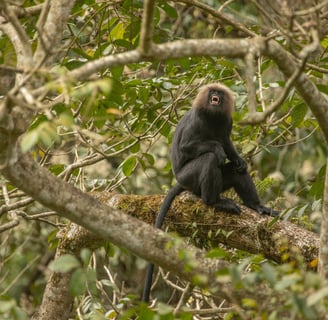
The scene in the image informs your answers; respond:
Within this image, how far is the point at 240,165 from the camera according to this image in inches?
242

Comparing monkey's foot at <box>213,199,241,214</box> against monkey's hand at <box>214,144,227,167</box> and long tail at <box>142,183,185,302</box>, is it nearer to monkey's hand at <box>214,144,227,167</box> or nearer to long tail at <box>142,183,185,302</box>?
long tail at <box>142,183,185,302</box>

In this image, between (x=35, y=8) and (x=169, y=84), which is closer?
(x=35, y=8)

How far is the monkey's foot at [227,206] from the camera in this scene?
5.35m

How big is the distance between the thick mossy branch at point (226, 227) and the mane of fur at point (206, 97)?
3.26ft

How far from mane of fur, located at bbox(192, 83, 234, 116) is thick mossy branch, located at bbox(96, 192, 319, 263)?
0.99 meters

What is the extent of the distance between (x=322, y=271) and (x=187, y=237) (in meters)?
1.91

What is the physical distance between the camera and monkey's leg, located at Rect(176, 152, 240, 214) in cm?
569

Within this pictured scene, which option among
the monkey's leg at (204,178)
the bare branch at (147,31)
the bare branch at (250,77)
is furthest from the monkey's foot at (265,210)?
the bare branch at (147,31)

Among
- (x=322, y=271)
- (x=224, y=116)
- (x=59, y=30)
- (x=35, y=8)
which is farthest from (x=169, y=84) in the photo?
(x=322, y=271)

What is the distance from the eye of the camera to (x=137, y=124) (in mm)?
6078

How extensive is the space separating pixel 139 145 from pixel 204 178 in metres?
0.65

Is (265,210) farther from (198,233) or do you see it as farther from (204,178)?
(198,233)

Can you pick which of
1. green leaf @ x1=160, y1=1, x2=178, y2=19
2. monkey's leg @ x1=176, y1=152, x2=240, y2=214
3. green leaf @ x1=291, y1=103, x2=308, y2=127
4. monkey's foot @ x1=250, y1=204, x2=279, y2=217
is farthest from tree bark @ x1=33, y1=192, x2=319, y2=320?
green leaf @ x1=160, y1=1, x2=178, y2=19

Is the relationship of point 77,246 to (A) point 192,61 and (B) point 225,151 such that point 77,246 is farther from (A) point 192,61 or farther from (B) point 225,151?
(A) point 192,61
